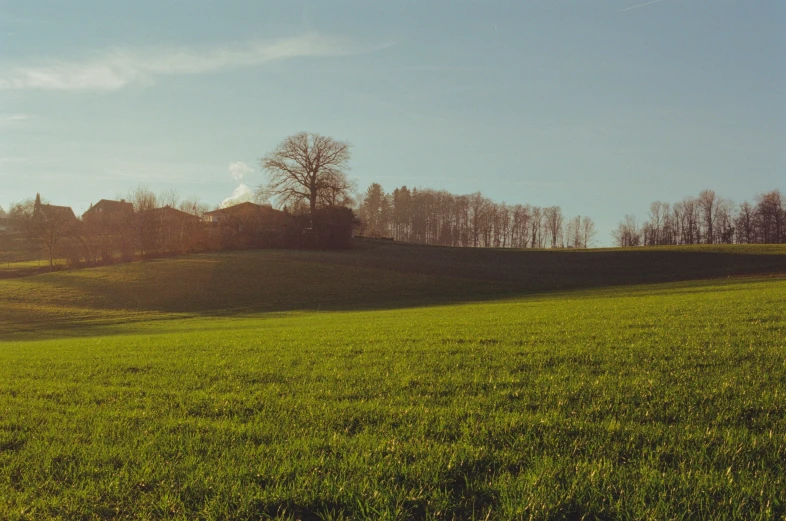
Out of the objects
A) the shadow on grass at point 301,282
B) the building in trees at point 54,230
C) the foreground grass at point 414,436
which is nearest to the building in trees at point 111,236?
the building in trees at point 54,230

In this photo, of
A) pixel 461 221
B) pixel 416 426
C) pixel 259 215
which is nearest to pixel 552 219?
pixel 461 221

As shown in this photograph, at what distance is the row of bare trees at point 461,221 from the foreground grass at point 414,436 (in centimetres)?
15260

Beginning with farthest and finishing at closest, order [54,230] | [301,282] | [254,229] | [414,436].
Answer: [254,229] → [54,230] → [301,282] → [414,436]

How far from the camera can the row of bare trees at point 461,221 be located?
534ft

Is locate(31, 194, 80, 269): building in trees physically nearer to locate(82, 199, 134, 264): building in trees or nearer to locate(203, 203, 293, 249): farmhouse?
locate(82, 199, 134, 264): building in trees

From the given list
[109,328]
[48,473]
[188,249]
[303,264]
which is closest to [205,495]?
[48,473]

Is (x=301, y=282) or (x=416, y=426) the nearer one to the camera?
(x=416, y=426)

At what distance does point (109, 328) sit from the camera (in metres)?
36.8

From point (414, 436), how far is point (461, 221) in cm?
16318

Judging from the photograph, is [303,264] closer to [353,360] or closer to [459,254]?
[459,254]

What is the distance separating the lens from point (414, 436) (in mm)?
6332

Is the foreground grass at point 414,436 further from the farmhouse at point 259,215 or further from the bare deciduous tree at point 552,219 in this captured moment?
the bare deciduous tree at point 552,219

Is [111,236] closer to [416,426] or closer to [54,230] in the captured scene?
[54,230]

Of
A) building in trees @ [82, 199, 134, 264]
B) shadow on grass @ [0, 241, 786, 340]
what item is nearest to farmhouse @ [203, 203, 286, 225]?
shadow on grass @ [0, 241, 786, 340]
